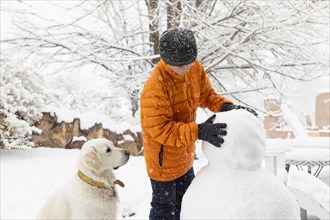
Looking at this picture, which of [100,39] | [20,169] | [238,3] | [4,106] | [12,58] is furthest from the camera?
[100,39]

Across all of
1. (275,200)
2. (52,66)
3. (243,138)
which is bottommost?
(275,200)

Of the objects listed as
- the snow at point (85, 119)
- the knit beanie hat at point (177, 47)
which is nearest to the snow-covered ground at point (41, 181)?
the snow at point (85, 119)

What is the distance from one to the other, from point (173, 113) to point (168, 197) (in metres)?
0.63

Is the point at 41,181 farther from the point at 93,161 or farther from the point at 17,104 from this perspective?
the point at 93,161

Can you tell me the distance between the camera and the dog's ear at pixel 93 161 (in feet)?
10.2

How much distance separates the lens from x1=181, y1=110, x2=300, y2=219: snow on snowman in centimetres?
129

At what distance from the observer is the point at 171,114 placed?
2.28 meters

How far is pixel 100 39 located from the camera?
8.14 meters

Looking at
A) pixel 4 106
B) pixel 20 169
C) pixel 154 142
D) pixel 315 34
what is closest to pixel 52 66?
pixel 4 106

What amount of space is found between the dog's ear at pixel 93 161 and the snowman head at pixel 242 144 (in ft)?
5.99

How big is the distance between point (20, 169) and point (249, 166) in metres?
4.95

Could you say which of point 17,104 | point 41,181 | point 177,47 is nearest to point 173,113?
point 177,47

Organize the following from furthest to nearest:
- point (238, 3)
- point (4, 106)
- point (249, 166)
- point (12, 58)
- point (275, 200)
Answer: point (12, 58)
point (238, 3)
point (4, 106)
point (249, 166)
point (275, 200)

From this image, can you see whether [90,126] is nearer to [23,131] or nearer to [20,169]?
[23,131]
